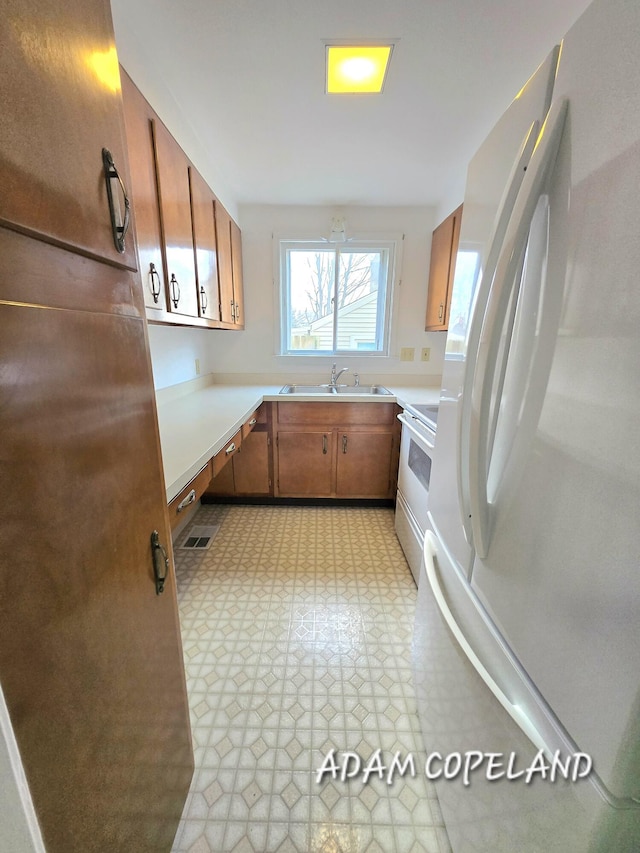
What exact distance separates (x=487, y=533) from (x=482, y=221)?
733mm

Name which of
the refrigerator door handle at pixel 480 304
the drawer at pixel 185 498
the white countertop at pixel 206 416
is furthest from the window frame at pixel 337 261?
the refrigerator door handle at pixel 480 304

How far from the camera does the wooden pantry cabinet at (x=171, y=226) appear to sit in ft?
3.76

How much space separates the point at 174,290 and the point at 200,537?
1621mm

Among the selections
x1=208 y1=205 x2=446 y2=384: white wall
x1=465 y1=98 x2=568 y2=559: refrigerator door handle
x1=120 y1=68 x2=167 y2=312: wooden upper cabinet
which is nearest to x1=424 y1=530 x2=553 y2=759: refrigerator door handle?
x1=465 y1=98 x2=568 y2=559: refrigerator door handle

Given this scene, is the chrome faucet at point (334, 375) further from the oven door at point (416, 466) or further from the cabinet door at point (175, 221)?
the cabinet door at point (175, 221)

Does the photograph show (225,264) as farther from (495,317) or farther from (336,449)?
(495,317)

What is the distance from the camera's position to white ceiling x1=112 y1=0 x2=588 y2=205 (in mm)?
1119

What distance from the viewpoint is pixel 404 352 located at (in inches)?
117

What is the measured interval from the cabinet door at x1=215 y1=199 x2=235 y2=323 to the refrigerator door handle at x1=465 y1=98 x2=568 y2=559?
1.91 metres

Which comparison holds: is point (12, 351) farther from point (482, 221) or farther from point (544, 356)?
point (482, 221)

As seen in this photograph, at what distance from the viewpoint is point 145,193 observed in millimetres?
1187

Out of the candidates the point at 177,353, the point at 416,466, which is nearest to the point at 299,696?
the point at 416,466

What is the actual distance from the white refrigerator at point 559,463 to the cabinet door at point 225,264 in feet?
5.78

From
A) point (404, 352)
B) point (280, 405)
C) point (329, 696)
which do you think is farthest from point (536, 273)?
point (404, 352)
